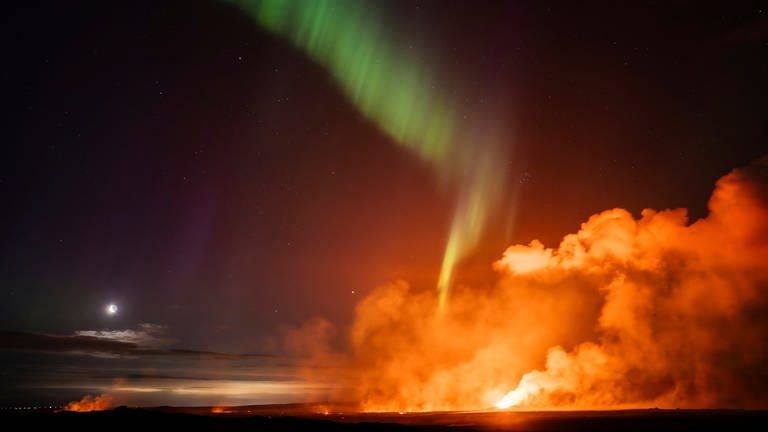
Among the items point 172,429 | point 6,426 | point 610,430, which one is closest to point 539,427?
point 610,430

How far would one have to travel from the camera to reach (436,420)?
8569 cm

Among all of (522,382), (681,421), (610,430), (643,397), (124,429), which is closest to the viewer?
(124,429)

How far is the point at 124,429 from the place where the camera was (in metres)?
62.8

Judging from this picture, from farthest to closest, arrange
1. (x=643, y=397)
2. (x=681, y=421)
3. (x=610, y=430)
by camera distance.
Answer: (x=643, y=397) → (x=681, y=421) → (x=610, y=430)

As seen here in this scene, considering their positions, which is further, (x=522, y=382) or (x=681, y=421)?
(x=522, y=382)

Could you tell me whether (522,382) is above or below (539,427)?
above

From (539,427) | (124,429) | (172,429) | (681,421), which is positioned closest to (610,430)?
(539,427)

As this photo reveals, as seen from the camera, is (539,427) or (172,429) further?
(539,427)

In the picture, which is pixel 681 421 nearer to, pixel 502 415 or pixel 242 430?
pixel 502 415

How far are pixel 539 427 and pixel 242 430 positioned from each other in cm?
3238

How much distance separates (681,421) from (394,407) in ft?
182

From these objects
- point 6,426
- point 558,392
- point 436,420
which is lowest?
point 6,426

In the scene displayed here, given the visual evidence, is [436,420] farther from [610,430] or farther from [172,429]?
[172,429]

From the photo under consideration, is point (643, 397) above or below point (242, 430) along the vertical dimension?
above
